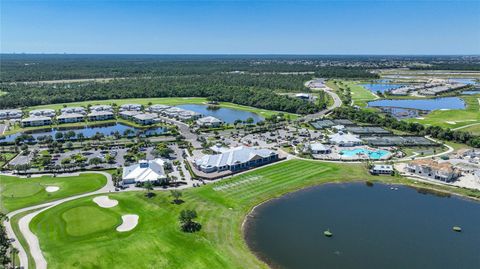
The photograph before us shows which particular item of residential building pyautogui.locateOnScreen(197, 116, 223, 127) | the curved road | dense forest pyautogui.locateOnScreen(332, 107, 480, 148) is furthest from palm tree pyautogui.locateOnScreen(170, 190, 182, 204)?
dense forest pyautogui.locateOnScreen(332, 107, 480, 148)

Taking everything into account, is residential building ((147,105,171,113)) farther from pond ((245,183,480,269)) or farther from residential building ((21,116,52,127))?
pond ((245,183,480,269))

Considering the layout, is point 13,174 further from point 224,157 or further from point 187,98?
point 187,98

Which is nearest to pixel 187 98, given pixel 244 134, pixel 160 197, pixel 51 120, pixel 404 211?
pixel 51 120

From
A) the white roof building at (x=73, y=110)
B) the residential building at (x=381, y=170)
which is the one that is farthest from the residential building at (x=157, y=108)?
the residential building at (x=381, y=170)

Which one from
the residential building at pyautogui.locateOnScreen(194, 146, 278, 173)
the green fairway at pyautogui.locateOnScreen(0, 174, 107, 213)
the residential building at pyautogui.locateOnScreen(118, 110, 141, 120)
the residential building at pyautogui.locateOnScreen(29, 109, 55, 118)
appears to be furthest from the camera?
the residential building at pyautogui.locateOnScreen(118, 110, 141, 120)

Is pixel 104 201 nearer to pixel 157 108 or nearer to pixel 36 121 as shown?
pixel 36 121

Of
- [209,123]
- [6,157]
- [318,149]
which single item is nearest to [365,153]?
[318,149]
